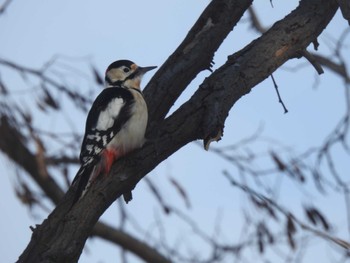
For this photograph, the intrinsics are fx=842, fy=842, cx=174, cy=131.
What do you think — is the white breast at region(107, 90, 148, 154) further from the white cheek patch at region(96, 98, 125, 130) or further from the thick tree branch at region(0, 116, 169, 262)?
the thick tree branch at region(0, 116, 169, 262)

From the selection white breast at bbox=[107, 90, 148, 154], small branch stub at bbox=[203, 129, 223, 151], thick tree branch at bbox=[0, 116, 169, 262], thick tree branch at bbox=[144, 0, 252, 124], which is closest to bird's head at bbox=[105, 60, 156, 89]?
white breast at bbox=[107, 90, 148, 154]

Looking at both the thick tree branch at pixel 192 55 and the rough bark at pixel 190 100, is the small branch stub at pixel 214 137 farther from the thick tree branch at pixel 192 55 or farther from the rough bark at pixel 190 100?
the thick tree branch at pixel 192 55

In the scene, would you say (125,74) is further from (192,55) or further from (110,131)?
(192,55)

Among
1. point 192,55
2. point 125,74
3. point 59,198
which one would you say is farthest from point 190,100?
point 59,198

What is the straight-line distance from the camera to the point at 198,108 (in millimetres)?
3889

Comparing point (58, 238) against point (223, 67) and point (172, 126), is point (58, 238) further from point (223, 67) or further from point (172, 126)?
point (223, 67)

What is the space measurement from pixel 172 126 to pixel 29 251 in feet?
2.80

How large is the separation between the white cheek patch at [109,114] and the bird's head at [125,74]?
48 centimetres

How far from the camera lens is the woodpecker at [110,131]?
13.6 feet

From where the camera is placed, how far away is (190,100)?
12.9 ft

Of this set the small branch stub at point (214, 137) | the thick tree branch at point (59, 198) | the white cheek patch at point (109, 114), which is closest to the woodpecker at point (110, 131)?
the white cheek patch at point (109, 114)

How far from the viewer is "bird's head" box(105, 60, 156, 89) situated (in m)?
5.31

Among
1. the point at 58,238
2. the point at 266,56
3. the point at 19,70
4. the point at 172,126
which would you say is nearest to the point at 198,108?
the point at 172,126

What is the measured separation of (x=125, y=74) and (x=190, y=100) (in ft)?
4.91
